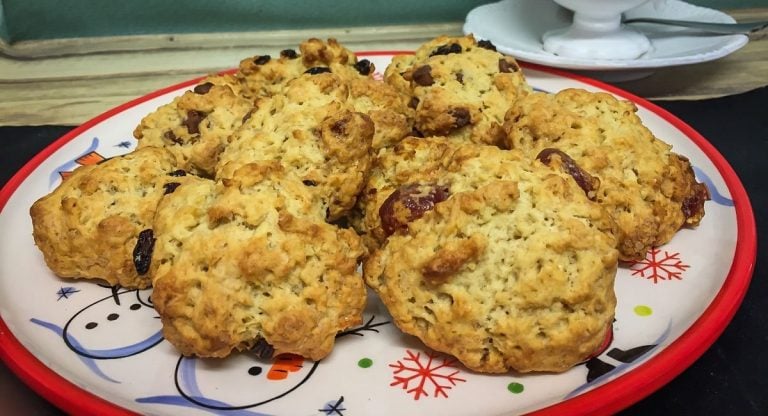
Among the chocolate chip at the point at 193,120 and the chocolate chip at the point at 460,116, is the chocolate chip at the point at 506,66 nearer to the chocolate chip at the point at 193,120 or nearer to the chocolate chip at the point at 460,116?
the chocolate chip at the point at 460,116

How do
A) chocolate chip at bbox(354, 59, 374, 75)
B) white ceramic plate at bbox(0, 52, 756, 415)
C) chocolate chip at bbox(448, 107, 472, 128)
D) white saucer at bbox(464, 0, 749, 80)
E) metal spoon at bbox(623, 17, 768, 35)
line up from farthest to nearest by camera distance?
metal spoon at bbox(623, 17, 768, 35) < white saucer at bbox(464, 0, 749, 80) < chocolate chip at bbox(354, 59, 374, 75) < chocolate chip at bbox(448, 107, 472, 128) < white ceramic plate at bbox(0, 52, 756, 415)

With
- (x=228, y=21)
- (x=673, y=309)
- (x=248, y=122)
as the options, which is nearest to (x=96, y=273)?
(x=248, y=122)

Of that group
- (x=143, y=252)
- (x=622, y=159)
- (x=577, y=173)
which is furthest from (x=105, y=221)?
(x=622, y=159)

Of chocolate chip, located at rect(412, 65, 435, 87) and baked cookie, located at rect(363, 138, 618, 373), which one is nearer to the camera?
baked cookie, located at rect(363, 138, 618, 373)

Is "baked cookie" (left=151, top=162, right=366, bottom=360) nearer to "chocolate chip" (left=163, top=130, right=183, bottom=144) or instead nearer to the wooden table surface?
"chocolate chip" (left=163, top=130, right=183, bottom=144)

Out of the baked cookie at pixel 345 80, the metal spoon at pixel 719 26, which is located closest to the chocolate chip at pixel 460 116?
the baked cookie at pixel 345 80

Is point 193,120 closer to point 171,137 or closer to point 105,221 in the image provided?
point 171,137

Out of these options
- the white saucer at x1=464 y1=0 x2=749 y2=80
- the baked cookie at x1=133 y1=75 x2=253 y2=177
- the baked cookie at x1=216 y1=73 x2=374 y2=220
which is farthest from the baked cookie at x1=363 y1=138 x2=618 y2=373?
the white saucer at x1=464 y1=0 x2=749 y2=80
